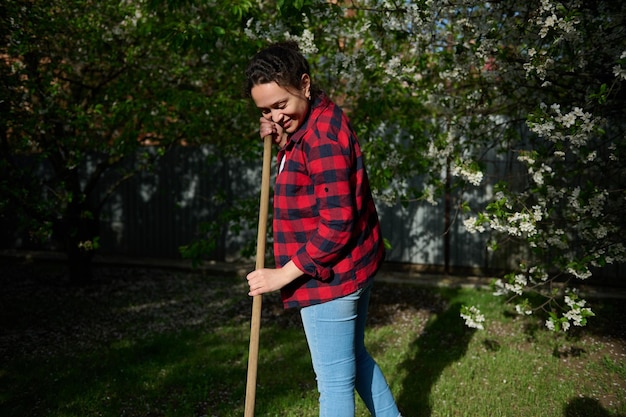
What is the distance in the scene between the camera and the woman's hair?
7.38ft

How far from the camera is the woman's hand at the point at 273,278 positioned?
88.7 inches

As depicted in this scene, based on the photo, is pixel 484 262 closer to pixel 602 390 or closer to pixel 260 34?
pixel 602 390

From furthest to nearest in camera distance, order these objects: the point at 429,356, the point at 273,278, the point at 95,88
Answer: the point at 95,88 < the point at 429,356 < the point at 273,278

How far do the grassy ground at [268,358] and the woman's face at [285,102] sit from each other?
196 cm

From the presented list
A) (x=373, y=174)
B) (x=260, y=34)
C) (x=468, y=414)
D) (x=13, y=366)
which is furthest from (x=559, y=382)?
(x=13, y=366)

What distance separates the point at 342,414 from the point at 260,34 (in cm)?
322

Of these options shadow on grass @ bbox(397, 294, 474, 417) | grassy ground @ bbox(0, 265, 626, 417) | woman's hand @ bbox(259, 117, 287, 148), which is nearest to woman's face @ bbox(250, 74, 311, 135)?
woman's hand @ bbox(259, 117, 287, 148)

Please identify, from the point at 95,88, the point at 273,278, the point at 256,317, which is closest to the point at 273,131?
the point at 273,278

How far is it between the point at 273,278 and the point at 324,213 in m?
0.34

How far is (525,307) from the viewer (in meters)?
4.14

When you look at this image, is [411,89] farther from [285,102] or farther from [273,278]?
[273,278]

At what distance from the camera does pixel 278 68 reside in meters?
2.25

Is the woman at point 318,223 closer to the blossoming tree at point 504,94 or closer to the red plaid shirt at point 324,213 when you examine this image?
the red plaid shirt at point 324,213

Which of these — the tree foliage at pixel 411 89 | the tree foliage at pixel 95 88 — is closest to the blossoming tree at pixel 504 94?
the tree foliage at pixel 411 89
